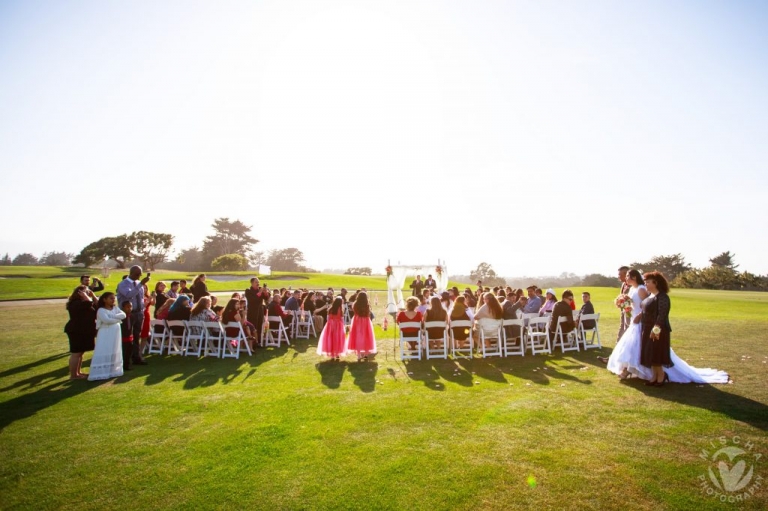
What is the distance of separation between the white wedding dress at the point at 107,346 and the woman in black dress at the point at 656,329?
412 inches

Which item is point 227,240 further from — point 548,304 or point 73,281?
point 548,304

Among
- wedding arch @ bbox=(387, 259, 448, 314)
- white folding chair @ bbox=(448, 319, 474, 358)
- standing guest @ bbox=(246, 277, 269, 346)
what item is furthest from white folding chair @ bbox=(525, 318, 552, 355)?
wedding arch @ bbox=(387, 259, 448, 314)

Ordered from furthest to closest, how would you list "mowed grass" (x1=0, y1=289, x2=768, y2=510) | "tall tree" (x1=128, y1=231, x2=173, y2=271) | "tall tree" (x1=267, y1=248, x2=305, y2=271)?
1. "tall tree" (x1=267, y1=248, x2=305, y2=271)
2. "tall tree" (x1=128, y1=231, x2=173, y2=271)
3. "mowed grass" (x1=0, y1=289, x2=768, y2=510)

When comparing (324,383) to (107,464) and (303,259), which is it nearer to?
(107,464)

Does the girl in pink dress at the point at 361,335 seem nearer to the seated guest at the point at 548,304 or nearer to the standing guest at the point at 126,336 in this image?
the standing guest at the point at 126,336

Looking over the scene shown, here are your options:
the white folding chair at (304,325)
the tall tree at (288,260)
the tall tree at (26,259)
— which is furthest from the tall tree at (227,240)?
the white folding chair at (304,325)

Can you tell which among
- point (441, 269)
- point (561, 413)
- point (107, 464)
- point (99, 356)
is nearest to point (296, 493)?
point (107, 464)

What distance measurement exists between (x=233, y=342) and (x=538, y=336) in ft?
28.9

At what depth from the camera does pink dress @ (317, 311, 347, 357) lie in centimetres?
1012

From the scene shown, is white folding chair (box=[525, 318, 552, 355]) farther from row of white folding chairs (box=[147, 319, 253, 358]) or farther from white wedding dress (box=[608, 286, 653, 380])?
row of white folding chairs (box=[147, 319, 253, 358])

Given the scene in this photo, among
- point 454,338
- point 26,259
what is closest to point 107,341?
point 454,338

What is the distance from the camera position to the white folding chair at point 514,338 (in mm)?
10312

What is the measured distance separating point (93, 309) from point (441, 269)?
1849 cm

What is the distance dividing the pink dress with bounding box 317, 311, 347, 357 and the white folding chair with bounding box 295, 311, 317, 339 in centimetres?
370
